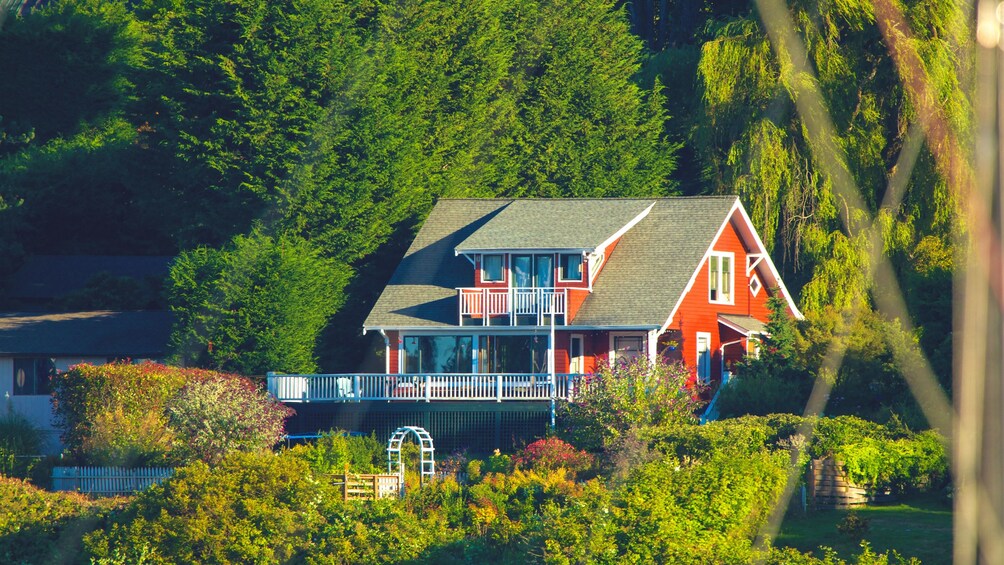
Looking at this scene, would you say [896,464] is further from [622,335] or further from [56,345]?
[56,345]

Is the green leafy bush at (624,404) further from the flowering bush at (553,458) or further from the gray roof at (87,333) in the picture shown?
the gray roof at (87,333)

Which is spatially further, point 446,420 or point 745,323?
point 745,323

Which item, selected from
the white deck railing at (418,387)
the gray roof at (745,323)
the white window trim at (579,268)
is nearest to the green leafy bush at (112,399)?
the white deck railing at (418,387)

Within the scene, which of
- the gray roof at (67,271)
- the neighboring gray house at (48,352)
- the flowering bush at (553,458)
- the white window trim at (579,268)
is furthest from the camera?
the gray roof at (67,271)

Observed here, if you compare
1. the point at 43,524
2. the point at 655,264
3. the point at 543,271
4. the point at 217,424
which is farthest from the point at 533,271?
the point at 43,524

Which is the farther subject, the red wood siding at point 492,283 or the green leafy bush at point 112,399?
the red wood siding at point 492,283

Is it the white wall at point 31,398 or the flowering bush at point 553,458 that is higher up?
the white wall at point 31,398

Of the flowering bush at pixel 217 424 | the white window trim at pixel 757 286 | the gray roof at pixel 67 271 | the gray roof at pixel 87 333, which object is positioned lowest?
the flowering bush at pixel 217 424
